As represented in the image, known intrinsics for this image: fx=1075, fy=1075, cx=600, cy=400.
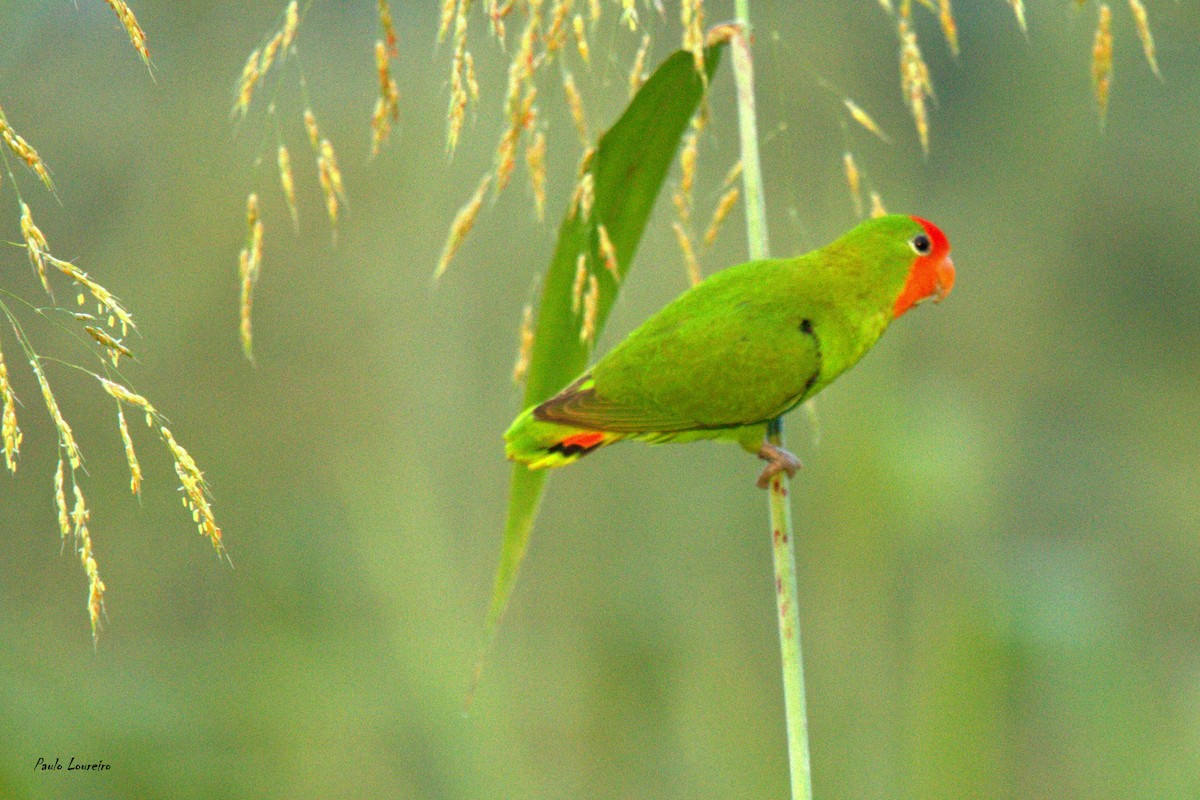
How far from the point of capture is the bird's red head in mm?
1991

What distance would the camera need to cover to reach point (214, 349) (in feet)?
12.0

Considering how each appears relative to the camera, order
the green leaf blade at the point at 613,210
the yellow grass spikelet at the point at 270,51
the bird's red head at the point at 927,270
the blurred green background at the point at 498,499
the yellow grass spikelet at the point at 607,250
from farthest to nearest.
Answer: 1. the blurred green background at the point at 498,499
2. the bird's red head at the point at 927,270
3. the green leaf blade at the point at 613,210
4. the yellow grass spikelet at the point at 607,250
5. the yellow grass spikelet at the point at 270,51

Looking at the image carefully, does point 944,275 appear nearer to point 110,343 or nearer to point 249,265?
point 249,265

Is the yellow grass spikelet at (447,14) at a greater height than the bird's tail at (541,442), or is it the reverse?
the yellow grass spikelet at (447,14)

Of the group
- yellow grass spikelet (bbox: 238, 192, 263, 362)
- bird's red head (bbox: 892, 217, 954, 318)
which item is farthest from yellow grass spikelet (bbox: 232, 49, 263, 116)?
bird's red head (bbox: 892, 217, 954, 318)

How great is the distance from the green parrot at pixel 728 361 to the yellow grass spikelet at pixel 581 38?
19.5 inches

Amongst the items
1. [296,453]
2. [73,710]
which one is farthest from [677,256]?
[73,710]

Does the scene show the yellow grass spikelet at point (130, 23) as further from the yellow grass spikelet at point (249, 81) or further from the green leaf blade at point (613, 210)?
the green leaf blade at point (613, 210)

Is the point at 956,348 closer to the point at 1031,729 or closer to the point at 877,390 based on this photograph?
the point at 877,390

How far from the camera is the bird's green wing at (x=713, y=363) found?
1.80m

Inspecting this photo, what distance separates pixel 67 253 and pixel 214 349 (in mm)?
539

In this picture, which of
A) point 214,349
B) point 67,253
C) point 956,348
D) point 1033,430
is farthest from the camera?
point 1033,430

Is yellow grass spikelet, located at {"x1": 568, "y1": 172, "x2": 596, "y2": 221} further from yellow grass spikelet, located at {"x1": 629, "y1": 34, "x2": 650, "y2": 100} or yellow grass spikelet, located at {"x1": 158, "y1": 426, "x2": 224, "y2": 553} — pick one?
yellow grass spikelet, located at {"x1": 158, "y1": 426, "x2": 224, "y2": 553}

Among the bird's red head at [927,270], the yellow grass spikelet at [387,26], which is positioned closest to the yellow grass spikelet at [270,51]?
the yellow grass spikelet at [387,26]
